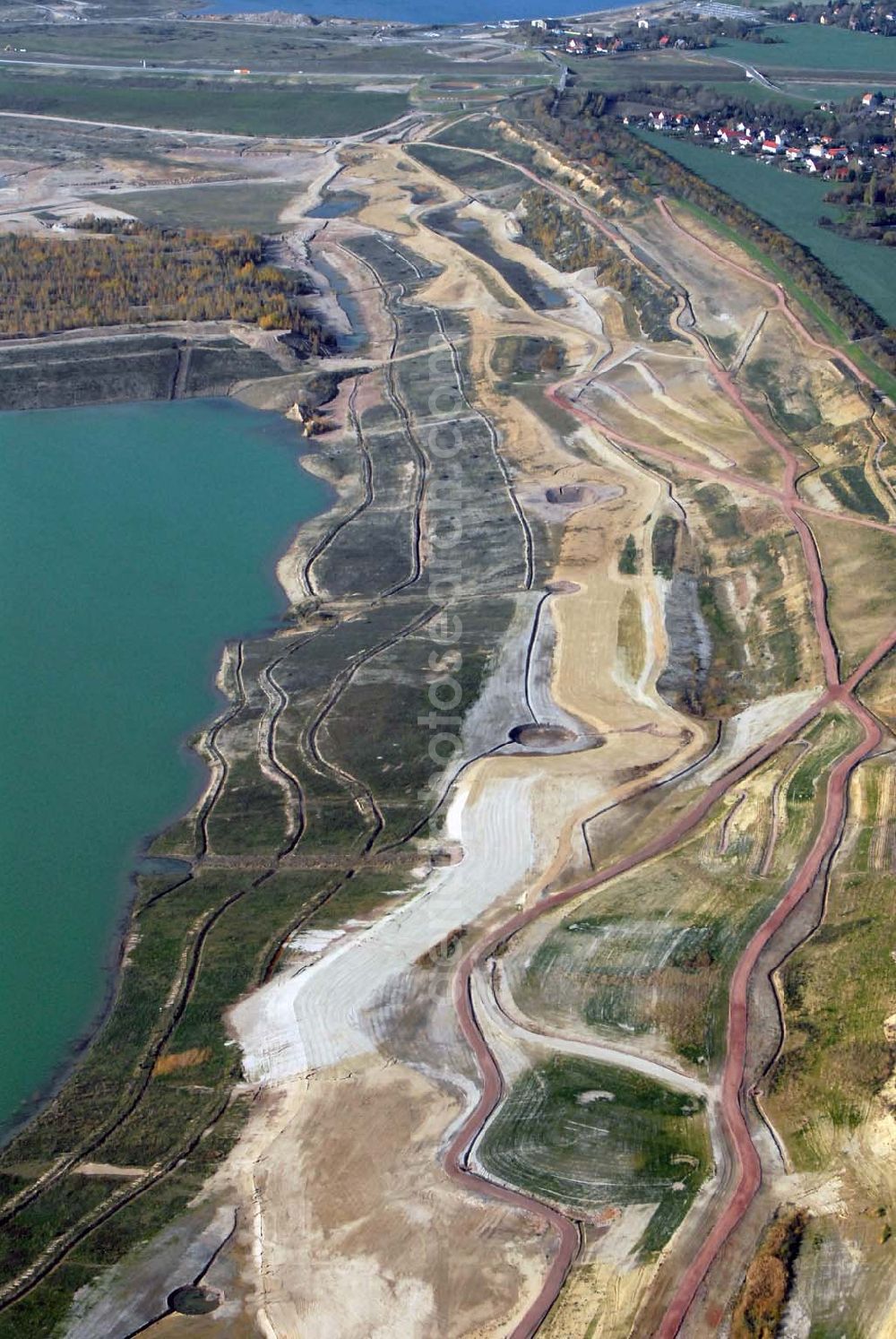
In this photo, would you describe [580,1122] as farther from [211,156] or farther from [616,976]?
[211,156]

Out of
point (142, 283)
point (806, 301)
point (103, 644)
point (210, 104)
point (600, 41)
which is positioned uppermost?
point (600, 41)

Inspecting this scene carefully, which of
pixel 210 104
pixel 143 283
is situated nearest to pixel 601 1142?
pixel 143 283

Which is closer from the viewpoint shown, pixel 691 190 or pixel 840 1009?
pixel 840 1009

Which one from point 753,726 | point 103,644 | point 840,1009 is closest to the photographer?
point 840,1009

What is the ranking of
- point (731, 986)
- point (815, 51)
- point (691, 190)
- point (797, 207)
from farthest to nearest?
point (815, 51) → point (691, 190) → point (797, 207) → point (731, 986)

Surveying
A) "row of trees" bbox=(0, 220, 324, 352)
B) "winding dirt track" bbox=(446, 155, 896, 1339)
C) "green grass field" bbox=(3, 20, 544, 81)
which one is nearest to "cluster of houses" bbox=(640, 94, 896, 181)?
"green grass field" bbox=(3, 20, 544, 81)

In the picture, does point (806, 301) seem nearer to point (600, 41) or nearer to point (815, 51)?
point (815, 51)

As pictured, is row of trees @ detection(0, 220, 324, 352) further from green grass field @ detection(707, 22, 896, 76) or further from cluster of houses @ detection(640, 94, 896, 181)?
green grass field @ detection(707, 22, 896, 76)

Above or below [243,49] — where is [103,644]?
below
